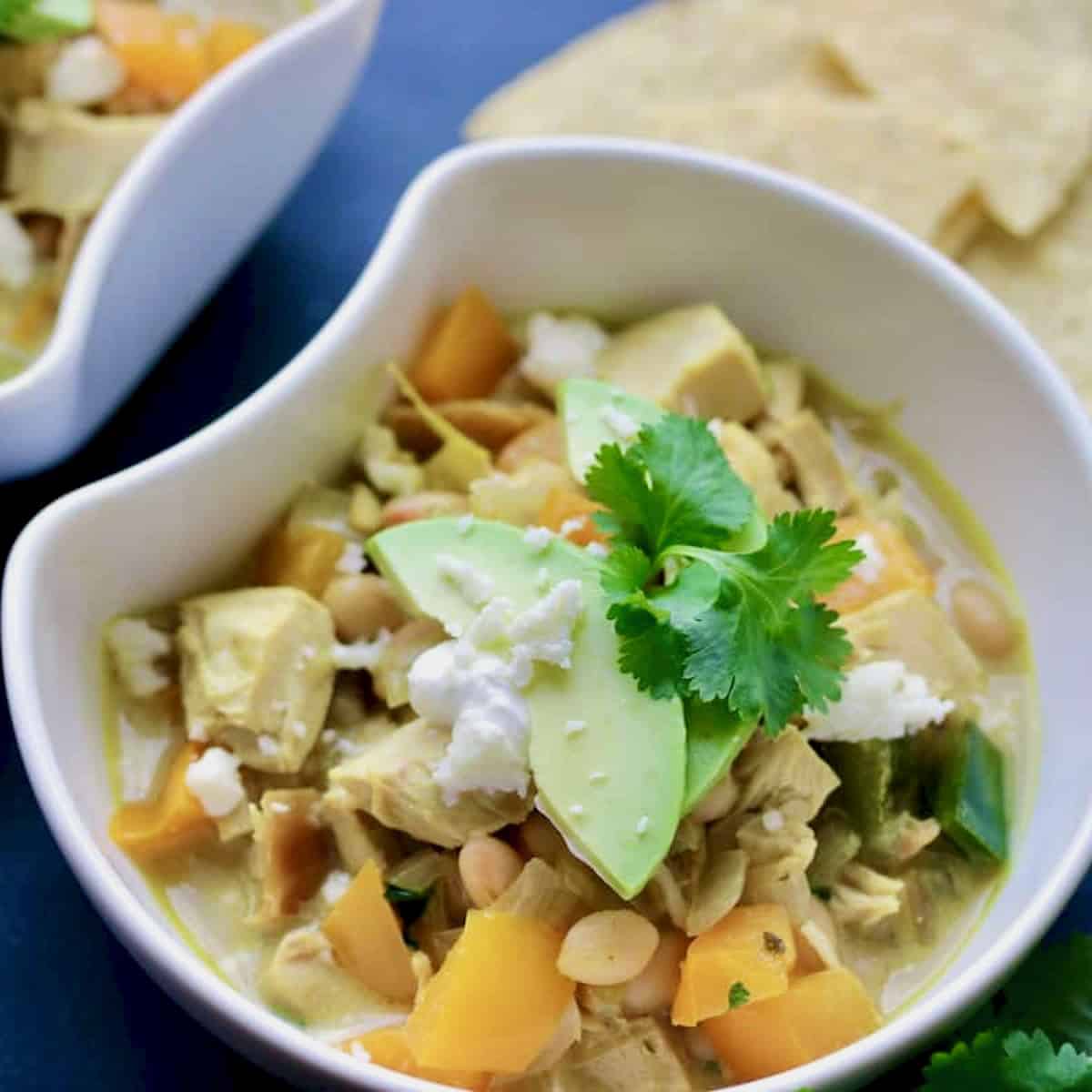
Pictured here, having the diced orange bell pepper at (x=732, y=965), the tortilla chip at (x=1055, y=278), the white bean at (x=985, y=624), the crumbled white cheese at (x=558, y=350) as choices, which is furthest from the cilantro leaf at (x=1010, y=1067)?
Result: the tortilla chip at (x=1055, y=278)

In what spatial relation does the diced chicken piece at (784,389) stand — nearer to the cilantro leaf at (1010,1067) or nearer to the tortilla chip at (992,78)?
A: the tortilla chip at (992,78)

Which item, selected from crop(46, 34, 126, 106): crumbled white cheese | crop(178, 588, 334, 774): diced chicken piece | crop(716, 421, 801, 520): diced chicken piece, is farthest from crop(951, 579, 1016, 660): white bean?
crop(46, 34, 126, 106): crumbled white cheese

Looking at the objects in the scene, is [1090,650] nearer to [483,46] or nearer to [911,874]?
[911,874]

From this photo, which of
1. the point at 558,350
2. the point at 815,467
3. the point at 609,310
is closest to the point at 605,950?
the point at 815,467

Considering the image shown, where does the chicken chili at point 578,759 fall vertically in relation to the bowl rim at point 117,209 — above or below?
below

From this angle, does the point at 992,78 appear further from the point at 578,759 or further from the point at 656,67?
the point at 578,759

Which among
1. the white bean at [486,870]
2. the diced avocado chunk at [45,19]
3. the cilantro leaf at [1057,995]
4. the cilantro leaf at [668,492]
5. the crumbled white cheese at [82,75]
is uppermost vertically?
the diced avocado chunk at [45,19]

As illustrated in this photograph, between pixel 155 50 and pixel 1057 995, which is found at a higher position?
pixel 155 50

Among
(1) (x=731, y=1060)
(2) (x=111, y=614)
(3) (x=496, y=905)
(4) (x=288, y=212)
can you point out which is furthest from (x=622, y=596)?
(4) (x=288, y=212)
